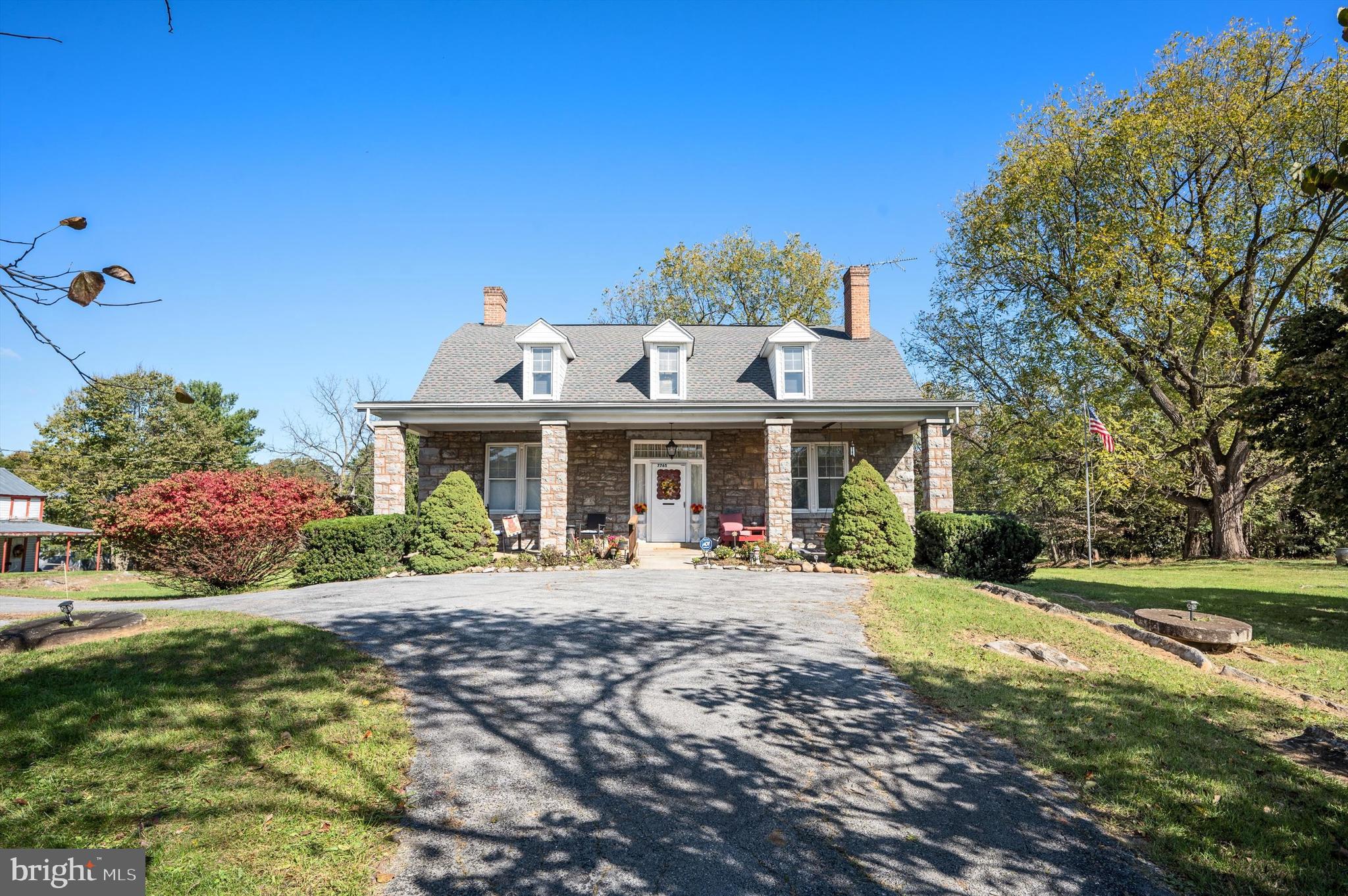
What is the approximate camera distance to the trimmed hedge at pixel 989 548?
12.7 m

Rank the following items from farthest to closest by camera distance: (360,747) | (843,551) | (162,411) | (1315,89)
→ (162,411) → (1315,89) → (843,551) → (360,747)

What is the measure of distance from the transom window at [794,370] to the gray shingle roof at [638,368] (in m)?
0.44

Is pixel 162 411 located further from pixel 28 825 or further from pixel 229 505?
pixel 28 825

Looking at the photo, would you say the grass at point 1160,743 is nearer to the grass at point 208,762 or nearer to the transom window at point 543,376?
the grass at point 208,762

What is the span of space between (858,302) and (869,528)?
363 inches

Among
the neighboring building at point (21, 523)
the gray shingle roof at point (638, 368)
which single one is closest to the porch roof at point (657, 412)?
the gray shingle roof at point (638, 368)

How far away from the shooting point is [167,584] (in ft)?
43.2

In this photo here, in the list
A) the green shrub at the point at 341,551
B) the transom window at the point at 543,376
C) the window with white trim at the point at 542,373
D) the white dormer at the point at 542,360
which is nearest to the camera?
the green shrub at the point at 341,551

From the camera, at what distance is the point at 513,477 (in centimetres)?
1773

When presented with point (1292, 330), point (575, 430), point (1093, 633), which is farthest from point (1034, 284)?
point (1093, 633)

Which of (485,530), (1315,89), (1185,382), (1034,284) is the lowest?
(485,530)

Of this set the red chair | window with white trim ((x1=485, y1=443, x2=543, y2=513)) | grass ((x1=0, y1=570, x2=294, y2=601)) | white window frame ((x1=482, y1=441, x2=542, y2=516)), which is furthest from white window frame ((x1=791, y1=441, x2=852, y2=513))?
grass ((x1=0, y1=570, x2=294, y2=601))

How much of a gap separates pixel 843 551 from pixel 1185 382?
1414 cm

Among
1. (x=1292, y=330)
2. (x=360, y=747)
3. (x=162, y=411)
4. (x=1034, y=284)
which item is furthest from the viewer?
(x=162, y=411)
